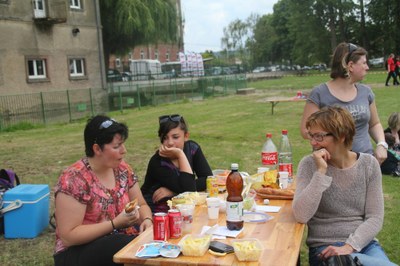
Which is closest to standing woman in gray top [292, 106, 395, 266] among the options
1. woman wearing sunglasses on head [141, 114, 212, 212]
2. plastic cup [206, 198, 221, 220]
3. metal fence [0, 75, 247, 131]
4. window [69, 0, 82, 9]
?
plastic cup [206, 198, 221, 220]

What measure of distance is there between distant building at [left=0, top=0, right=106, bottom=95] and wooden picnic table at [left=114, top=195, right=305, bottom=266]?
761 inches

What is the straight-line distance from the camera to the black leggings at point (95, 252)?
2.78 metres

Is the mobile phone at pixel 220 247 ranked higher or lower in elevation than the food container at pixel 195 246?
lower

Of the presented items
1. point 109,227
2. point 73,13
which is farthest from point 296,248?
point 73,13

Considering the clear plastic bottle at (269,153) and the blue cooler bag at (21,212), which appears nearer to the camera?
the clear plastic bottle at (269,153)

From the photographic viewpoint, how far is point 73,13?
2331cm

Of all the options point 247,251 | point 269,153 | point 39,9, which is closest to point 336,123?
point 247,251

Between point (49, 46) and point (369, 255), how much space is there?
71.4ft

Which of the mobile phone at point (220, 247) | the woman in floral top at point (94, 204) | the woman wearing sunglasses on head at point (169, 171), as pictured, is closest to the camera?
the mobile phone at point (220, 247)

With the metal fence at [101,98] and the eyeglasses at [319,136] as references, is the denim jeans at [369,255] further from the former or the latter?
the metal fence at [101,98]

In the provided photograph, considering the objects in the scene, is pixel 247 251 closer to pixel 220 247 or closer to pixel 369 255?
pixel 220 247

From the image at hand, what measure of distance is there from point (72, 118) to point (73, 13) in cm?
673

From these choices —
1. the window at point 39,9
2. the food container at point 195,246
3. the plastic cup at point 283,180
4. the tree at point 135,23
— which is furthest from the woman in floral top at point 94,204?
the tree at point 135,23

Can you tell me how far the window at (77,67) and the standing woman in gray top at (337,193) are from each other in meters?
22.2
